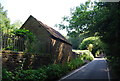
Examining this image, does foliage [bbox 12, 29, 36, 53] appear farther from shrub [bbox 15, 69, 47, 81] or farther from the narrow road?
the narrow road

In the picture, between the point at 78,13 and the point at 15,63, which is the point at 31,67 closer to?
the point at 15,63

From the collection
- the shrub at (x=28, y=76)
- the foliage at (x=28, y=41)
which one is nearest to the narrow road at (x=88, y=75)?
the shrub at (x=28, y=76)

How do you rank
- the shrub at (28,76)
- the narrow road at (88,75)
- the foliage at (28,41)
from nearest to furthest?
the shrub at (28,76) < the narrow road at (88,75) < the foliage at (28,41)

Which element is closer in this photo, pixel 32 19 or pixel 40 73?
pixel 40 73

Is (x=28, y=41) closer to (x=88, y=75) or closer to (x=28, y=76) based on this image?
(x=28, y=76)

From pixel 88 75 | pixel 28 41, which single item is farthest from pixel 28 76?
pixel 88 75

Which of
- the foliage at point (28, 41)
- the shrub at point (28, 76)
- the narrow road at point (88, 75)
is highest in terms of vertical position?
the foliage at point (28, 41)

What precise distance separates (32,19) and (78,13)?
253 inches

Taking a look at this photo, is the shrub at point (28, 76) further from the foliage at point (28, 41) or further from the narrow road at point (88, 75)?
the foliage at point (28, 41)

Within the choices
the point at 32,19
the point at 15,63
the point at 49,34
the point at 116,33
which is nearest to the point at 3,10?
the point at 32,19

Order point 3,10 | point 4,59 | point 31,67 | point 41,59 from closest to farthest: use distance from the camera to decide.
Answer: point 4,59 < point 31,67 < point 41,59 < point 3,10

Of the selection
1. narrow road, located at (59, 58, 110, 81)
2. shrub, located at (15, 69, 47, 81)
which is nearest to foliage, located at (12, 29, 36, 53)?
shrub, located at (15, 69, 47, 81)

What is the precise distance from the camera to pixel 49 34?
14.7 m

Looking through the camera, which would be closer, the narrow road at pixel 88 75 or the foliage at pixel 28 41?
the narrow road at pixel 88 75
